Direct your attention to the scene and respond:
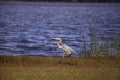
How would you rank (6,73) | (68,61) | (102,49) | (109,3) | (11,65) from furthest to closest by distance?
(109,3) → (102,49) → (68,61) → (11,65) → (6,73)

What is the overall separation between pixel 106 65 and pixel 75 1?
551 feet

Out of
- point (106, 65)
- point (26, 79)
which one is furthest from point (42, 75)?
point (106, 65)

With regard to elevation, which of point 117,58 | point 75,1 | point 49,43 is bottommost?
point 75,1

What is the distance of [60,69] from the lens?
14711 mm

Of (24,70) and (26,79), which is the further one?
(24,70)

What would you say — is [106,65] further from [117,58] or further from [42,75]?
[42,75]

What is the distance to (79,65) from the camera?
16203 millimetres

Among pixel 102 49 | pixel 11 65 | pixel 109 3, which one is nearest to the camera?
pixel 11 65

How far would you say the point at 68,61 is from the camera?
17156 mm

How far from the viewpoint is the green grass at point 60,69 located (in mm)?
13188

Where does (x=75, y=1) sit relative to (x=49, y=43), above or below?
below

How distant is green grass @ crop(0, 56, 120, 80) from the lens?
13188mm

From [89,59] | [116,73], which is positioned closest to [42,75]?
[116,73]

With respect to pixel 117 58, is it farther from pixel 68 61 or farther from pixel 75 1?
pixel 75 1
